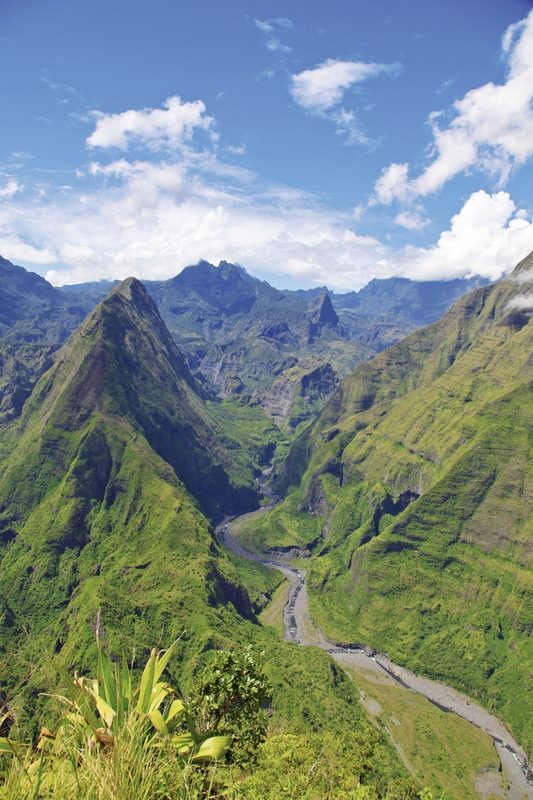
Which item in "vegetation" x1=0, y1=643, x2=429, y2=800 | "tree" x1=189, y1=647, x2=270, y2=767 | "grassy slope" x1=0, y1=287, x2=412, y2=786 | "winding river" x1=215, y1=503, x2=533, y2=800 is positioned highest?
"vegetation" x1=0, y1=643, x2=429, y2=800

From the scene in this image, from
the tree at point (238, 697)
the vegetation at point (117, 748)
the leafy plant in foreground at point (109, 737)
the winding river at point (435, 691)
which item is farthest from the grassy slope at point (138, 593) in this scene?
Answer: the leafy plant in foreground at point (109, 737)

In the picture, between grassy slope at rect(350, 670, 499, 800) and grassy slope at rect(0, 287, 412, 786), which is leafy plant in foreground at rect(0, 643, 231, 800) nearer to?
grassy slope at rect(0, 287, 412, 786)

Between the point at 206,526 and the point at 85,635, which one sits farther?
the point at 206,526

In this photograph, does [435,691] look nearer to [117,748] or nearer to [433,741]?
[433,741]

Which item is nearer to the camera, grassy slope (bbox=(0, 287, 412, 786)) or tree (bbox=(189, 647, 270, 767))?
tree (bbox=(189, 647, 270, 767))

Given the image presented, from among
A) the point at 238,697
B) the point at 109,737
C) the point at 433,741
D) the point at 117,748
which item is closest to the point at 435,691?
the point at 433,741

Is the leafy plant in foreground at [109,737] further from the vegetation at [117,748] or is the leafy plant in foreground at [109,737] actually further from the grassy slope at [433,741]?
the grassy slope at [433,741]

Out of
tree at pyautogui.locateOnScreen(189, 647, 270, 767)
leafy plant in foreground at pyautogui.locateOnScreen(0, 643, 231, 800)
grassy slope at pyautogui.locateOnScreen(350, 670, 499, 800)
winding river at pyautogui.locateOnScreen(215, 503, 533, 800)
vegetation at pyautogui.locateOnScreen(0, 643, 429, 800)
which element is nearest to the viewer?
vegetation at pyautogui.locateOnScreen(0, 643, 429, 800)

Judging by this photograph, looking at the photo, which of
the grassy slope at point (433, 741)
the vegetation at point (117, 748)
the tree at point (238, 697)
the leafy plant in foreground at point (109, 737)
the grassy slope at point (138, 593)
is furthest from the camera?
the grassy slope at point (138, 593)

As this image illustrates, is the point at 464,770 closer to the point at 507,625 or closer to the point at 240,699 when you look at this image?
the point at 507,625

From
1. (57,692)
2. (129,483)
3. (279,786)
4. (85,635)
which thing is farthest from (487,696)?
(57,692)

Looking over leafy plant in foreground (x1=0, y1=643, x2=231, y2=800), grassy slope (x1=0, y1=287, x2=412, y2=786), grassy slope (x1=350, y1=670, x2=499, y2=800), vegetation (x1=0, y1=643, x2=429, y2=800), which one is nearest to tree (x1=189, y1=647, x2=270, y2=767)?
vegetation (x1=0, y1=643, x2=429, y2=800)
